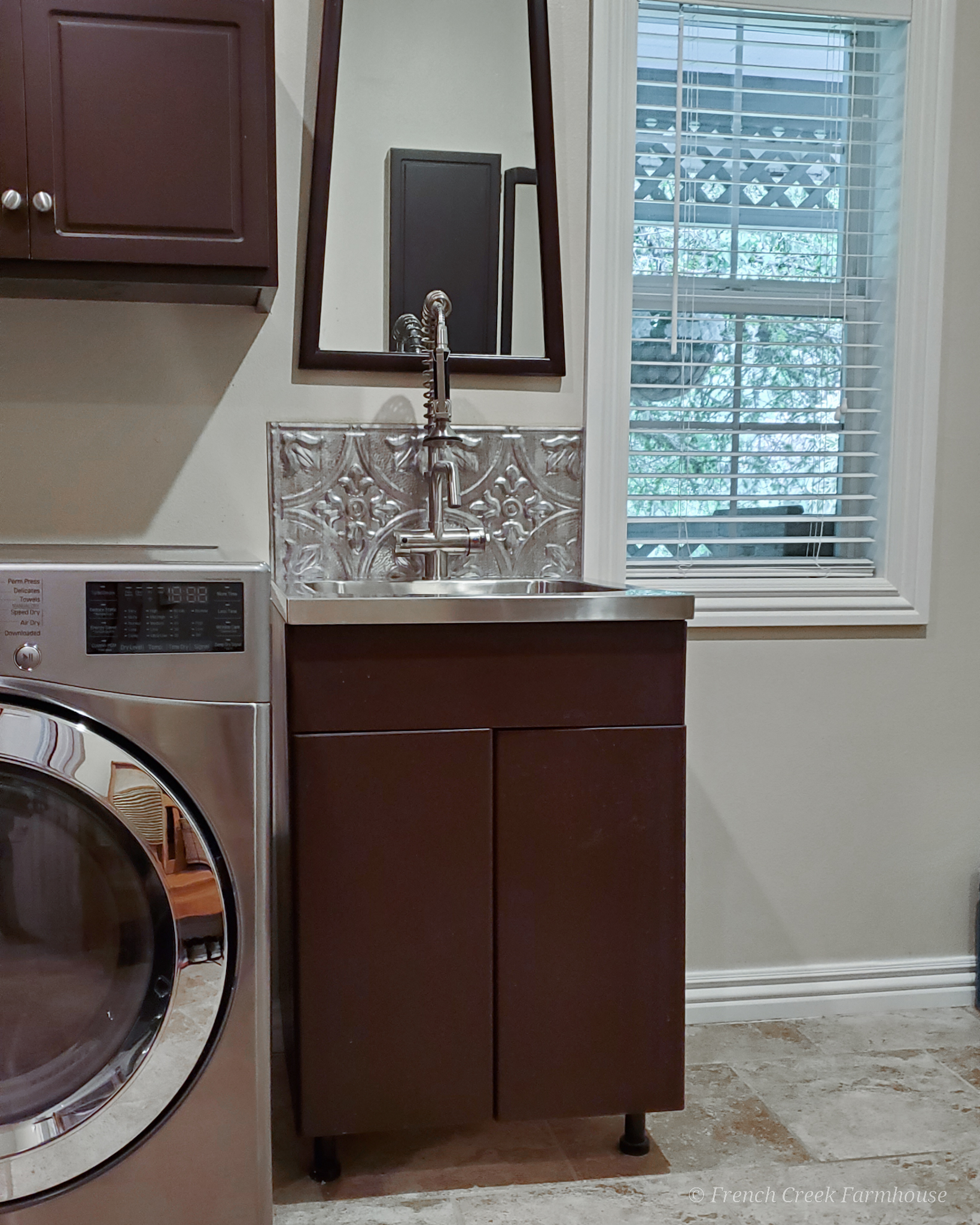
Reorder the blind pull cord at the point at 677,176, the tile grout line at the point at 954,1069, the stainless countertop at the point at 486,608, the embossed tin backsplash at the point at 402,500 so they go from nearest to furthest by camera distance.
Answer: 1. the stainless countertop at the point at 486,608
2. the tile grout line at the point at 954,1069
3. the embossed tin backsplash at the point at 402,500
4. the blind pull cord at the point at 677,176

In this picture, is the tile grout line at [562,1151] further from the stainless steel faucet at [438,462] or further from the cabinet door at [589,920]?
the stainless steel faucet at [438,462]

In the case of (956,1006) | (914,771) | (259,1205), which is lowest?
(956,1006)

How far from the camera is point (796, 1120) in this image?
74.1 inches

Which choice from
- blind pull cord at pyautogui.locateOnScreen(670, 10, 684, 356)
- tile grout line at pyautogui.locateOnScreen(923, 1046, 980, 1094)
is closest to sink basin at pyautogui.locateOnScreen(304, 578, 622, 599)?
blind pull cord at pyautogui.locateOnScreen(670, 10, 684, 356)

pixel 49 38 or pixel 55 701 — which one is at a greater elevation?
pixel 49 38

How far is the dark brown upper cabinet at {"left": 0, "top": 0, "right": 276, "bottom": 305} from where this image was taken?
5.52ft

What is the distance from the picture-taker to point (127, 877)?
1.37 m

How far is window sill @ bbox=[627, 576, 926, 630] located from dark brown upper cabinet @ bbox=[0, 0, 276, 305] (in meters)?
1.10

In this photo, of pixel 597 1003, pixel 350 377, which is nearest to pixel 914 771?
pixel 597 1003

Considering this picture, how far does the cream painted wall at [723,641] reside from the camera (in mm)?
2037

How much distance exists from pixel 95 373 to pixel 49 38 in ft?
1.85

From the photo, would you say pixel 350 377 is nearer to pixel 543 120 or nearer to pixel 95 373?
pixel 95 373

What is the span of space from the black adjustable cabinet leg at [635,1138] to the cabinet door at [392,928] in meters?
0.27

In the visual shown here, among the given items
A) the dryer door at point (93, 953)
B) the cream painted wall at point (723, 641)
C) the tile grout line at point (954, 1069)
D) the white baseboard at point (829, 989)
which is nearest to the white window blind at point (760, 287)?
the cream painted wall at point (723, 641)
